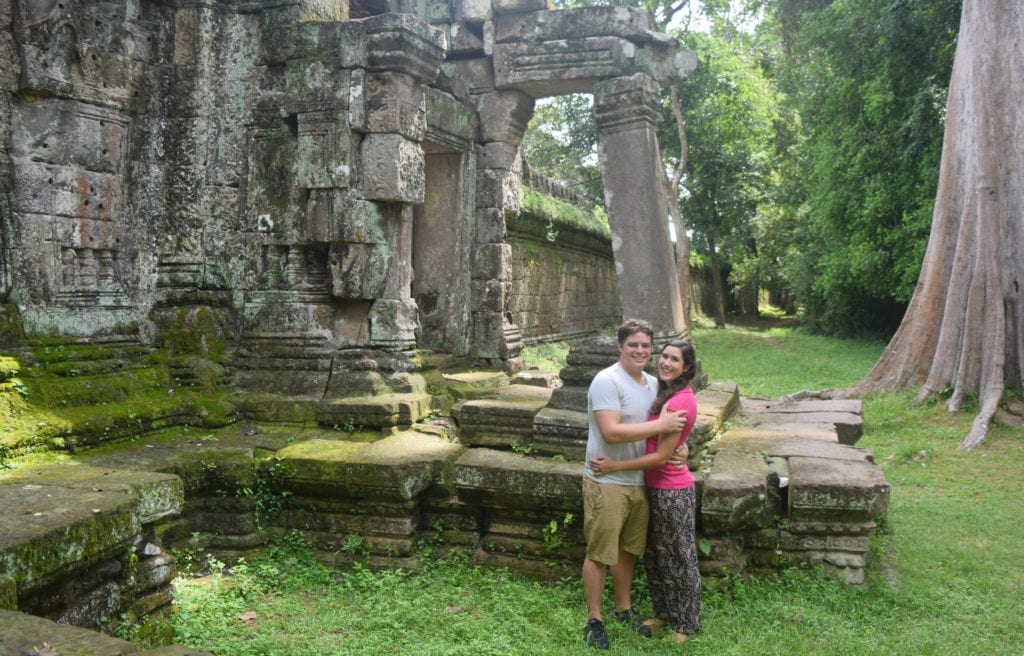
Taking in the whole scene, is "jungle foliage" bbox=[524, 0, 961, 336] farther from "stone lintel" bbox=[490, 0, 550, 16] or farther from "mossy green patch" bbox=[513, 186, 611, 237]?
"stone lintel" bbox=[490, 0, 550, 16]

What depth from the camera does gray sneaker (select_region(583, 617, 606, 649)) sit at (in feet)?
11.6

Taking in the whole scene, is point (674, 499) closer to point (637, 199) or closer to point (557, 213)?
point (637, 199)

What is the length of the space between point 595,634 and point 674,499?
28.5 inches

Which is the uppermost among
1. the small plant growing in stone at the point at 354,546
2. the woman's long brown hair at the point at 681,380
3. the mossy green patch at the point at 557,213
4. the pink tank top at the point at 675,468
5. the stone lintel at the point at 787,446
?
the mossy green patch at the point at 557,213

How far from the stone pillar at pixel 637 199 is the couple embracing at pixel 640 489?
2.54 metres

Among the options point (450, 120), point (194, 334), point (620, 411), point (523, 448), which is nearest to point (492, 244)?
point (450, 120)

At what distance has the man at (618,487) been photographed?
11.8ft

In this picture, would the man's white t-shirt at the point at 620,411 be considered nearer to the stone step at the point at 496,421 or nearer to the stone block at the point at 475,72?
the stone step at the point at 496,421

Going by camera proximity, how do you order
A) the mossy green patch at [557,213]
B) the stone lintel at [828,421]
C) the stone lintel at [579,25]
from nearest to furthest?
the stone lintel at [828,421]
the stone lintel at [579,25]
the mossy green patch at [557,213]

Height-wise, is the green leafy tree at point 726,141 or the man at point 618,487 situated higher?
the green leafy tree at point 726,141

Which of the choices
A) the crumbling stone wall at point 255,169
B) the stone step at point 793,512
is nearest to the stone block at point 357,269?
the crumbling stone wall at point 255,169

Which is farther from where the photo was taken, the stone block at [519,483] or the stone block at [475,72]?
the stone block at [475,72]

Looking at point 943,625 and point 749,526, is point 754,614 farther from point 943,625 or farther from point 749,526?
point 943,625

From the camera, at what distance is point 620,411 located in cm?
365
